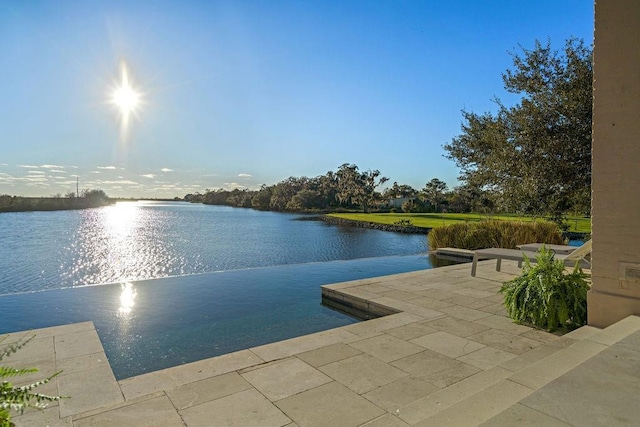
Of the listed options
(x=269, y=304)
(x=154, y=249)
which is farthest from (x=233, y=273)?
(x=154, y=249)

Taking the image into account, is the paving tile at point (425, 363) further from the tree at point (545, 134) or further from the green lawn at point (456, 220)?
the green lawn at point (456, 220)

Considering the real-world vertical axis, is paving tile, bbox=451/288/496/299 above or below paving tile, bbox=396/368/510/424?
below

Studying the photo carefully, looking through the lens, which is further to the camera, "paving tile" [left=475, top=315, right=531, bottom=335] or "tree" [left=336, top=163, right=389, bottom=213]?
"tree" [left=336, top=163, right=389, bottom=213]

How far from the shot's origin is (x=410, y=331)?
3.62m

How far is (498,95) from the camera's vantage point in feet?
27.7

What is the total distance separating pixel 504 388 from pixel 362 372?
38.8 inches

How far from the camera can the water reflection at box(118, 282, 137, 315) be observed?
521 centimetres

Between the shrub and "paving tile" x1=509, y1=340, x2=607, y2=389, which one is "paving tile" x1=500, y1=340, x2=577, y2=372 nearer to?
"paving tile" x1=509, y1=340, x2=607, y2=389

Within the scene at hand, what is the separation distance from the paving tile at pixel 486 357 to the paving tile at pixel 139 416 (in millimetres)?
2125

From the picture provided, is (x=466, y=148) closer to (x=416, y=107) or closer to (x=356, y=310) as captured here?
(x=416, y=107)

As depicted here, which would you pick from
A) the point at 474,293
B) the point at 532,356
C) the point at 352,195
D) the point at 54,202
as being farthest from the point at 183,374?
the point at 54,202

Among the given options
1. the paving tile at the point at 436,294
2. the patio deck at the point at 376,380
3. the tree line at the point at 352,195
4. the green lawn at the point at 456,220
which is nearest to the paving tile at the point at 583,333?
the patio deck at the point at 376,380

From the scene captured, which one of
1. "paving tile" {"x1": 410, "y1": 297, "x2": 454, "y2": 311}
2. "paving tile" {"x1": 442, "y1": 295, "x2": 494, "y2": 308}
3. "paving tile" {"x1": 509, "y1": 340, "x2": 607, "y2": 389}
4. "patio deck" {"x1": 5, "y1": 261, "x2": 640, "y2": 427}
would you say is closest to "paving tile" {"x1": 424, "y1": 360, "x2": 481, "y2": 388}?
"patio deck" {"x1": 5, "y1": 261, "x2": 640, "y2": 427}

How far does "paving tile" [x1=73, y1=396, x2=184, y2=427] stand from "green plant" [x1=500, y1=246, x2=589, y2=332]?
3315 mm
